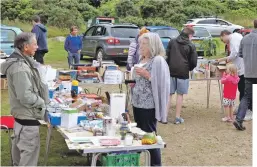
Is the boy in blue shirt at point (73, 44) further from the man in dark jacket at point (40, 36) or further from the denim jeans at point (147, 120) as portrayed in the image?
the denim jeans at point (147, 120)

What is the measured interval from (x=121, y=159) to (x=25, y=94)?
1.08 metres

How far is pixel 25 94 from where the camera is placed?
424 centimetres

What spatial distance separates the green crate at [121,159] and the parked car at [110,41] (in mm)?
10413

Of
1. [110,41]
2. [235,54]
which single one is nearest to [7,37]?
[110,41]

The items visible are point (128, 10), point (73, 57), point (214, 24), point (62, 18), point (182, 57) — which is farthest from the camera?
point (128, 10)

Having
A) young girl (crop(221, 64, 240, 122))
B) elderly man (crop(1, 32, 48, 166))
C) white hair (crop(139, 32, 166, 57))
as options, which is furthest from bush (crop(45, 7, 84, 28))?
elderly man (crop(1, 32, 48, 166))

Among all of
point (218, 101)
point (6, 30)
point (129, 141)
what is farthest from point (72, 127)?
point (6, 30)

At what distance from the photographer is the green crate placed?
155 inches

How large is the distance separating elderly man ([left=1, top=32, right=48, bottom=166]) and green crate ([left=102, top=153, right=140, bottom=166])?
83cm

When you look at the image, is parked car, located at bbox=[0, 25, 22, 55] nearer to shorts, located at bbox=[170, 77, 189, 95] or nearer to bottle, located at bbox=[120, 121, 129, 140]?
shorts, located at bbox=[170, 77, 189, 95]

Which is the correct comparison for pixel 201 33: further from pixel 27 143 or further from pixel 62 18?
pixel 27 143

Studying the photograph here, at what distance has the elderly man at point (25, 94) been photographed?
427cm

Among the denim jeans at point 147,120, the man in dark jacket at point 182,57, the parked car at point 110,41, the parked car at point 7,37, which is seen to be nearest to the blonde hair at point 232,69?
the man in dark jacket at point 182,57

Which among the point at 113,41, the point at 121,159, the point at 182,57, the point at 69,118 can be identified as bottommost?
the point at 113,41
